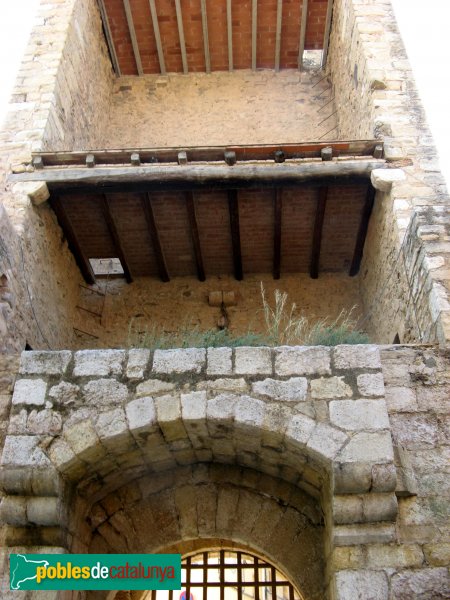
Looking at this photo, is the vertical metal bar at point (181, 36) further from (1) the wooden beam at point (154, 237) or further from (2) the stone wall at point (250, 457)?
(2) the stone wall at point (250, 457)

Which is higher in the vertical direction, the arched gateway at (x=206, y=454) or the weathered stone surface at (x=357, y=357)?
the weathered stone surface at (x=357, y=357)

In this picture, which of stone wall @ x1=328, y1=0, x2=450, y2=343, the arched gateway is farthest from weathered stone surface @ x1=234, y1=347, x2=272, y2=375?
stone wall @ x1=328, y1=0, x2=450, y2=343

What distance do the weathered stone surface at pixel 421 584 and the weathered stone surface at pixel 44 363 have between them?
2.39 m

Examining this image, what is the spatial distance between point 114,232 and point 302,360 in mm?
3171

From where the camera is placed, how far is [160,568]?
3768 millimetres

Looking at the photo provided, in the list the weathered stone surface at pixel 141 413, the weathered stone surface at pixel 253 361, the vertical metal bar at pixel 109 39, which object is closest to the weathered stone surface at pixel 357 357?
the weathered stone surface at pixel 253 361

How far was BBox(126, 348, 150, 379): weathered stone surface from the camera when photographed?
13.2 ft

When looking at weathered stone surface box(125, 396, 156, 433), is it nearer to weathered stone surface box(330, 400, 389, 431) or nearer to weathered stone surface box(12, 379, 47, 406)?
weathered stone surface box(12, 379, 47, 406)

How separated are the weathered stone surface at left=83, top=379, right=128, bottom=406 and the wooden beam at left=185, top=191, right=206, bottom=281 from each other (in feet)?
8.85

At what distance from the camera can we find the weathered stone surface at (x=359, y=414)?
12.4 feet

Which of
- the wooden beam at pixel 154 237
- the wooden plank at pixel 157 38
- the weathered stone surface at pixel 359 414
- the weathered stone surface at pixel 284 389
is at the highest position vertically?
the wooden plank at pixel 157 38

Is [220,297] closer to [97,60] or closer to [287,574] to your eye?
[287,574]

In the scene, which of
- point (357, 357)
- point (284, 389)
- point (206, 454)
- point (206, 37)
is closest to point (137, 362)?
point (206, 454)

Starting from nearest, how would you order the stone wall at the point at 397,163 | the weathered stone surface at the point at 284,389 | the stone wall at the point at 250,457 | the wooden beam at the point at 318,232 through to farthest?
→ the stone wall at the point at 250,457, the weathered stone surface at the point at 284,389, the stone wall at the point at 397,163, the wooden beam at the point at 318,232
